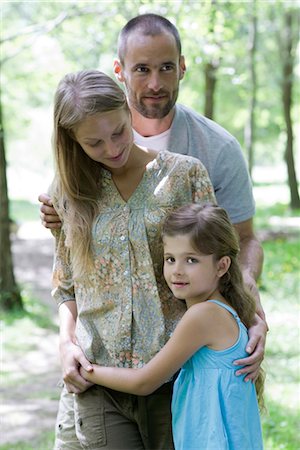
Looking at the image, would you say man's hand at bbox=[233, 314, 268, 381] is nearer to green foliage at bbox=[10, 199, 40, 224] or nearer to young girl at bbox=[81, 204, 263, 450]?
young girl at bbox=[81, 204, 263, 450]

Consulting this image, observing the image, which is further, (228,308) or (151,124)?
(151,124)

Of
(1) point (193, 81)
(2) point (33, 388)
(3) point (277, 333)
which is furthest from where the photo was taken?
(1) point (193, 81)

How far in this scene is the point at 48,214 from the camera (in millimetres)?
2951

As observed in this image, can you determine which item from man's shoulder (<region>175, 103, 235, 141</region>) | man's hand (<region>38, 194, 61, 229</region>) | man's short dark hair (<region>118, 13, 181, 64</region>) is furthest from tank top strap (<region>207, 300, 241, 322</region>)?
man's short dark hair (<region>118, 13, 181, 64</region>)

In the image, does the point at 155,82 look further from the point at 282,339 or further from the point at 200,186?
the point at 282,339

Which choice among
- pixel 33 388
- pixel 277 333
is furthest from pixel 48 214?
pixel 277 333

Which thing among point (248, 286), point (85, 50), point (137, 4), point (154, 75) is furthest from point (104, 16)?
point (248, 286)

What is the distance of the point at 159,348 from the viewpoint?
Answer: 104 inches

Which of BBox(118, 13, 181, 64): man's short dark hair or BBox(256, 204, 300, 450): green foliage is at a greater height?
BBox(118, 13, 181, 64): man's short dark hair

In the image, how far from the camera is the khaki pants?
2705mm

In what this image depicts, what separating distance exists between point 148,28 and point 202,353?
1515 millimetres

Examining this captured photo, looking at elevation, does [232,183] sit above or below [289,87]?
below

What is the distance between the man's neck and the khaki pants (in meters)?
1.15

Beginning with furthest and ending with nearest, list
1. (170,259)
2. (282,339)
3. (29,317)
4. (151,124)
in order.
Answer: (29,317) → (282,339) → (151,124) → (170,259)
